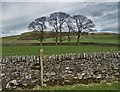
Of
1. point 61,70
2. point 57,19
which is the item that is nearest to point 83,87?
point 61,70

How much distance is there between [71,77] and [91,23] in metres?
64.8

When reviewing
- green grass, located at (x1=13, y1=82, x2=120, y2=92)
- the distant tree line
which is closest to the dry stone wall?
green grass, located at (x1=13, y1=82, x2=120, y2=92)

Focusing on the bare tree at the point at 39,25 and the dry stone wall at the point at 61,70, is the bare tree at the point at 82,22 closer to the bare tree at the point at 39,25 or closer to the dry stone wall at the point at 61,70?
the bare tree at the point at 39,25

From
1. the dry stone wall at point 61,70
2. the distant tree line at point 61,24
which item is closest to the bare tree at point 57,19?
the distant tree line at point 61,24

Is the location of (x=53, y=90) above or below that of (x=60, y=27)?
below

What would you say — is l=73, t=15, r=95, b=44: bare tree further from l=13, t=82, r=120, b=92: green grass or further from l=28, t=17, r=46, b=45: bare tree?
l=13, t=82, r=120, b=92: green grass

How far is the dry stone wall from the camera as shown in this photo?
651 inches

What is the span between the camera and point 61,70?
1764 centimetres

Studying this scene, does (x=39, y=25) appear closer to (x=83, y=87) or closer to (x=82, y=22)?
(x=82, y=22)

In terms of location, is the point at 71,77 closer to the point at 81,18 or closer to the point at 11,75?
the point at 11,75

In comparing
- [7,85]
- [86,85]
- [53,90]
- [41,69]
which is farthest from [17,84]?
[86,85]

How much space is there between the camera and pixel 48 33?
266ft

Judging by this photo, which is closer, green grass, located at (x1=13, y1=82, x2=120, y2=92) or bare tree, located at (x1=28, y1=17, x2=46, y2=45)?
green grass, located at (x1=13, y1=82, x2=120, y2=92)

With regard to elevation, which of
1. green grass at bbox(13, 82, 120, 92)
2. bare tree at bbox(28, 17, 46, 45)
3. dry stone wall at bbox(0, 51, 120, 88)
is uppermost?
bare tree at bbox(28, 17, 46, 45)
